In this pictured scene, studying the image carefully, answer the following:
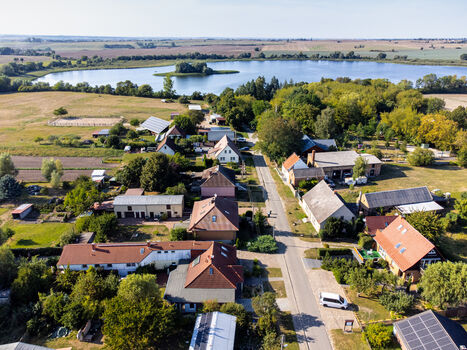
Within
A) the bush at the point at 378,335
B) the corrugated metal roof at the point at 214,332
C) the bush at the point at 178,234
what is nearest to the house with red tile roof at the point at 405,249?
the bush at the point at 378,335

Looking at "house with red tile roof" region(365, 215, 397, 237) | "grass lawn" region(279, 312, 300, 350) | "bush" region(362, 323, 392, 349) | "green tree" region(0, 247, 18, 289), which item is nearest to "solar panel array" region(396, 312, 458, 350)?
"bush" region(362, 323, 392, 349)

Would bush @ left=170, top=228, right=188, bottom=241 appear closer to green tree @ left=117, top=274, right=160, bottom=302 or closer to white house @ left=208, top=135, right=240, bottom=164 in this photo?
green tree @ left=117, top=274, right=160, bottom=302

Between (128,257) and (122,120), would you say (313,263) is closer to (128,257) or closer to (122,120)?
(128,257)

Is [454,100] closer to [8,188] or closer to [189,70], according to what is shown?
[8,188]

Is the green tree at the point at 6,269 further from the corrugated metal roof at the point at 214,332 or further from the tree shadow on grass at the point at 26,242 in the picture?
the corrugated metal roof at the point at 214,332

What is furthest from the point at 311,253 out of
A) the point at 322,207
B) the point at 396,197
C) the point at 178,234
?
the point at 396,197

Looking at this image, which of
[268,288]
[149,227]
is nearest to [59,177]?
[149,227]
